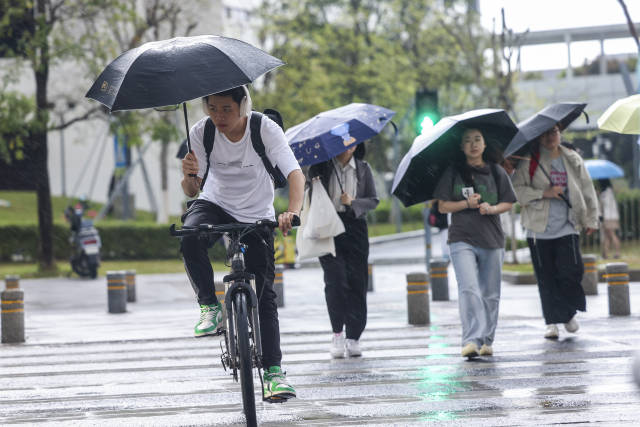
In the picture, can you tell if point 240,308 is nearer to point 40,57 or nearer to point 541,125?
point 541,125

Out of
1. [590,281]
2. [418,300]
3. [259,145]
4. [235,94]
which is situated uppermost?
[235,94]

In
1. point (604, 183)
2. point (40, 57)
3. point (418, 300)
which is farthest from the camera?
point (40, 57)

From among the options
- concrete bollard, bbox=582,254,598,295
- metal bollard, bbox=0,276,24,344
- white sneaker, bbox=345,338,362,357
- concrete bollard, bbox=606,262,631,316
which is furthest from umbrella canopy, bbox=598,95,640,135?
metal bollard, bbox=0,276,24,344

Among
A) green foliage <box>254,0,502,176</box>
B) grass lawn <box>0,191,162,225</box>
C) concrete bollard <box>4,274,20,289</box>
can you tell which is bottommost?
concrete bollard <box>4,274,20,289</box>

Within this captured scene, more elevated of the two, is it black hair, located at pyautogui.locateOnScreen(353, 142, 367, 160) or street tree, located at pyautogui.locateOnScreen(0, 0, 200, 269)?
street tree, located at pyautogui.locateOnScreen(0, 0, 200, 269)

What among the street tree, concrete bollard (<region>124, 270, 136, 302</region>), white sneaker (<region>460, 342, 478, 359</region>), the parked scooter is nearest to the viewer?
white sneaker (<region>460, 342, 478, 359</region>)

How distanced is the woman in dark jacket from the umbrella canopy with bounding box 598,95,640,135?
2.15 metres

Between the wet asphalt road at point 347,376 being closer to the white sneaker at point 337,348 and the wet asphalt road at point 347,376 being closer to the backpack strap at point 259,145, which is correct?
the white sneaker at point 337,348

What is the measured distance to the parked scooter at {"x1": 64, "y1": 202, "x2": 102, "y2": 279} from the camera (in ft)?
72.5

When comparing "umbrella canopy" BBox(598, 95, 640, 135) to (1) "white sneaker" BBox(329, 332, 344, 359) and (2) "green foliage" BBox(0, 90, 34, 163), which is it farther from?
(2) "green foliage" BBox(0, 90, 34, 163)

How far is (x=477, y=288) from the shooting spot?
8414 millimetres

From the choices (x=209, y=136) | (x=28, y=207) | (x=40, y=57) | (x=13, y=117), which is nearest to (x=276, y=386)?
(x=209, y=136)

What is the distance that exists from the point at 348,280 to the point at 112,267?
18989 millimetres

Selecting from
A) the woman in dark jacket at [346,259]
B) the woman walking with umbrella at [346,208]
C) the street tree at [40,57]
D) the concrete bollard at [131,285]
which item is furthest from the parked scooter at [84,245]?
the woman in dark jacket at [346,259]
